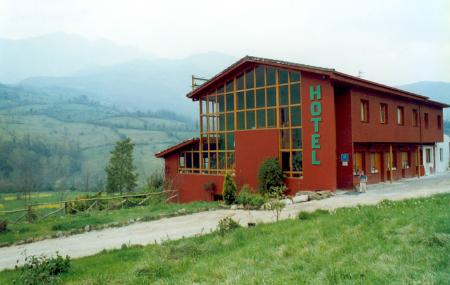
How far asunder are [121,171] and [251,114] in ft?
91.8

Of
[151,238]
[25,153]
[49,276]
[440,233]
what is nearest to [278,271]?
[440,233]

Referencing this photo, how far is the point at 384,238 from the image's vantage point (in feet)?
23.9

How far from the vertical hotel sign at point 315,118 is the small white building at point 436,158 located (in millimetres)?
14040

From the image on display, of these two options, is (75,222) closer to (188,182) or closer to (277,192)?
(277,192)

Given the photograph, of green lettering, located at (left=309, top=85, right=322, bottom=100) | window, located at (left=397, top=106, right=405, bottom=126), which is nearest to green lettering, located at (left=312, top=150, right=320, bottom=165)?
green lettering, located at (left=309, top=85, right=322, bottom=100)

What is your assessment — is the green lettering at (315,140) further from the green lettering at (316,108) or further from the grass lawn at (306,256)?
the grass lawn at (306,256)

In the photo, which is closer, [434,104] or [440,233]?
[440,233]

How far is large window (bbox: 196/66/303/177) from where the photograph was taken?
73.0ft

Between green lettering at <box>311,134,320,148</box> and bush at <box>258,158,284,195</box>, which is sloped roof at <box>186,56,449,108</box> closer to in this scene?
green lettering at <box>311,134,320,148</box>

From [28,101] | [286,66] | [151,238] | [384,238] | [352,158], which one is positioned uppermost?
[28,101]

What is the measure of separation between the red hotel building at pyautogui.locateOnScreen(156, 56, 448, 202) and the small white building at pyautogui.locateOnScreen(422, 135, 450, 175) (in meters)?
1.64

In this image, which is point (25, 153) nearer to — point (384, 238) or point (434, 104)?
point (434, 104)

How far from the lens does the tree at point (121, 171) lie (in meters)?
48.1

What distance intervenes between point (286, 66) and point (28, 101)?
141m
